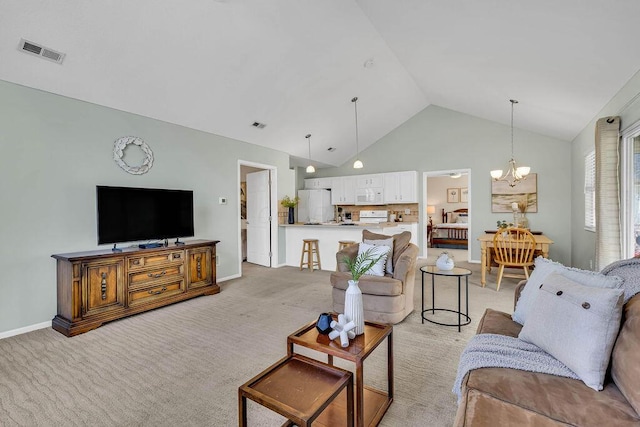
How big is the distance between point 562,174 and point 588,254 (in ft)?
6.76

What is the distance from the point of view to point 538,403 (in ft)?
3.84

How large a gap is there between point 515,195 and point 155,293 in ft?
22.7

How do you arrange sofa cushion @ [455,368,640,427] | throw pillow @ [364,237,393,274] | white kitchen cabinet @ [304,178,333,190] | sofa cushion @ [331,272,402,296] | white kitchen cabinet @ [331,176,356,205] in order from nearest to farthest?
1. sofa cushion @ [455,368,640,427]
2. sofa cushion @ [331,272,402,296]
3. throw pillow @ [364,237,393,274]
4. white kitchen cabinet @ [331,176,356,205]
5. white kitchen cabinet @ [304,178,333,190]

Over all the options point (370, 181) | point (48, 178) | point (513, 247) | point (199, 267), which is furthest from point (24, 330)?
point (370, 181)

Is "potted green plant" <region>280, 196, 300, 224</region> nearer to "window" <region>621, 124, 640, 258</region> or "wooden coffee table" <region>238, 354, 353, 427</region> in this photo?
"wooden coffee table" <region>238, 354, 353, 427</region>

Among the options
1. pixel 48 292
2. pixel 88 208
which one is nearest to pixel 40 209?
pixel 88 208

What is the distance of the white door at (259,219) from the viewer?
6406 mm

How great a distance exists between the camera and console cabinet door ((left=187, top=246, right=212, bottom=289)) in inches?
164

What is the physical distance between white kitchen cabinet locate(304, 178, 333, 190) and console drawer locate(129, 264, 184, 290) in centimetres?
526

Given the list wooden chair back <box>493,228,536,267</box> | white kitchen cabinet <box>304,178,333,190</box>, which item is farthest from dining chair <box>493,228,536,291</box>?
white kitchen cabinet <box>304,178,333,190</box>

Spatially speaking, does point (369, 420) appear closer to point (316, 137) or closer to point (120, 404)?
point (120, 404)

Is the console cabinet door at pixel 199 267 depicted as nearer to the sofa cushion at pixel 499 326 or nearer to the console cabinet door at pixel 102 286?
the console cabinet door at pixel 102 286

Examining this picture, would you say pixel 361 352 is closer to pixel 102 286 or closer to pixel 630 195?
pixel 102 286

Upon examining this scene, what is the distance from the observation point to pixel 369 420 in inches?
67.7
